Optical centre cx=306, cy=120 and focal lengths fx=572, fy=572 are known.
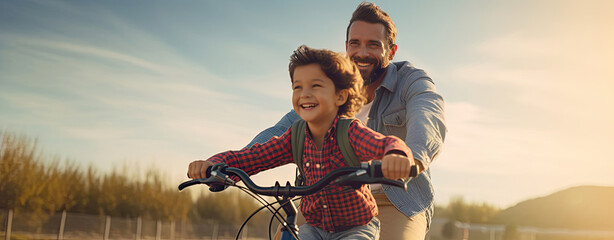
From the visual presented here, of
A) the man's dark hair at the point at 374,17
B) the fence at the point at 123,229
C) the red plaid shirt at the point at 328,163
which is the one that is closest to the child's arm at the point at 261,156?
the red plaid shirt at the point at 328,163

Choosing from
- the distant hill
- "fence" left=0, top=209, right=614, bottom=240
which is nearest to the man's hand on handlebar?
"fence" left=0, top=209, right=614, bottom=240

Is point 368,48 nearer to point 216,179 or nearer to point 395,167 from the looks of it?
point 216,179

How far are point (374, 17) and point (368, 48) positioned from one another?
9.2 inches

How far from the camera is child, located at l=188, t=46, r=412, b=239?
2672 mm

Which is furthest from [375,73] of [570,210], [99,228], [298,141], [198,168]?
[570,210]

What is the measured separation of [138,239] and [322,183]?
90.9ft

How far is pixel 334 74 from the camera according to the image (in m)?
2.72

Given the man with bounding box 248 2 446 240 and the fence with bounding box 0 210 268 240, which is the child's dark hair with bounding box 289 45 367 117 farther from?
the fence with bounding box 0 210 268 240

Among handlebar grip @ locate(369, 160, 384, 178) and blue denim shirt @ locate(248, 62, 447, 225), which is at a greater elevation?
blue denim shirt @ locate(248, 62, 447, 225)

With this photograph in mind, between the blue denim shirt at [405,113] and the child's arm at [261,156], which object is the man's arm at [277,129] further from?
the child's arm at [261,156]

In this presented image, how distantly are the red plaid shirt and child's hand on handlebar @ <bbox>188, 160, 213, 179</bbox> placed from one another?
90mm

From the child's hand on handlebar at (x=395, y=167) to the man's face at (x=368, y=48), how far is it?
180 centimetres

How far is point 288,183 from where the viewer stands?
2.43m

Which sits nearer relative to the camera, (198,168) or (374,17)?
(198,168)
